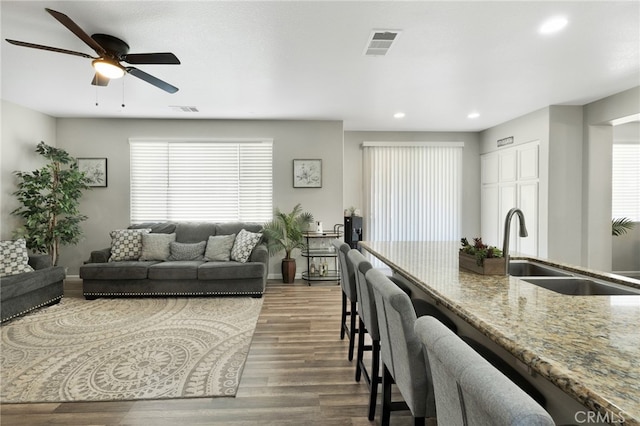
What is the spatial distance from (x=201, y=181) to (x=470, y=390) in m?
5.62

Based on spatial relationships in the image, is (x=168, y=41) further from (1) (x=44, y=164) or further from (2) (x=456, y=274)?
(1) (x=44, y=164)

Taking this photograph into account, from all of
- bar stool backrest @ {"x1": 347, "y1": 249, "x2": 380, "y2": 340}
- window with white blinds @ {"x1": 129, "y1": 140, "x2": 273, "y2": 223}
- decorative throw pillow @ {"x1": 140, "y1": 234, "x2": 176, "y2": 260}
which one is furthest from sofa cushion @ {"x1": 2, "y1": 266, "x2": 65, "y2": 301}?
bar stool backrest @ {"x1": 347, "y1": 249, "x2": 380, "y2": 340}

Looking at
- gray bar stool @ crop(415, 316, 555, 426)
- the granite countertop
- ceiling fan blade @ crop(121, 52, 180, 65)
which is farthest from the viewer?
ceiling fan blade @ crop(121, 52, 180, 65)

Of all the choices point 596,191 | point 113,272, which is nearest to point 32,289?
point 113,272

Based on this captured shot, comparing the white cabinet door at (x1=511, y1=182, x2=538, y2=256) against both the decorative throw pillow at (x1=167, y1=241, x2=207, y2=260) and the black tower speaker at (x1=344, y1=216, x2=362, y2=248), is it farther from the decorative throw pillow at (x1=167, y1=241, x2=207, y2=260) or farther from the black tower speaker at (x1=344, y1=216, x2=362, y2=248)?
the decorative throw pillow at (x1=167, y1=241, x2=207, y2=260)

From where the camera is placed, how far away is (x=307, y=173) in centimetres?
573

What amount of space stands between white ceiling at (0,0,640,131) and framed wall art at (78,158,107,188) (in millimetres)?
797

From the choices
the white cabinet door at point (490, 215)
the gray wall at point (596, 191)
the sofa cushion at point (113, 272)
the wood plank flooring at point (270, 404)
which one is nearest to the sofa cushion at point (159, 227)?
the sofa cushion at point (113, 272)

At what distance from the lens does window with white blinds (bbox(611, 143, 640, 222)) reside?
5.94 m

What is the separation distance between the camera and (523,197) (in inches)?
213

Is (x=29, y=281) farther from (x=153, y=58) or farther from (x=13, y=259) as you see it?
(x=153, y=58)

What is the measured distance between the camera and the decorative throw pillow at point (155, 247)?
190 inches

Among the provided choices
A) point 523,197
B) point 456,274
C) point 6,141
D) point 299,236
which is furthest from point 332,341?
point 6,141

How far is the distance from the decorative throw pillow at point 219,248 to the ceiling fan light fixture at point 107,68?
8.47ft
